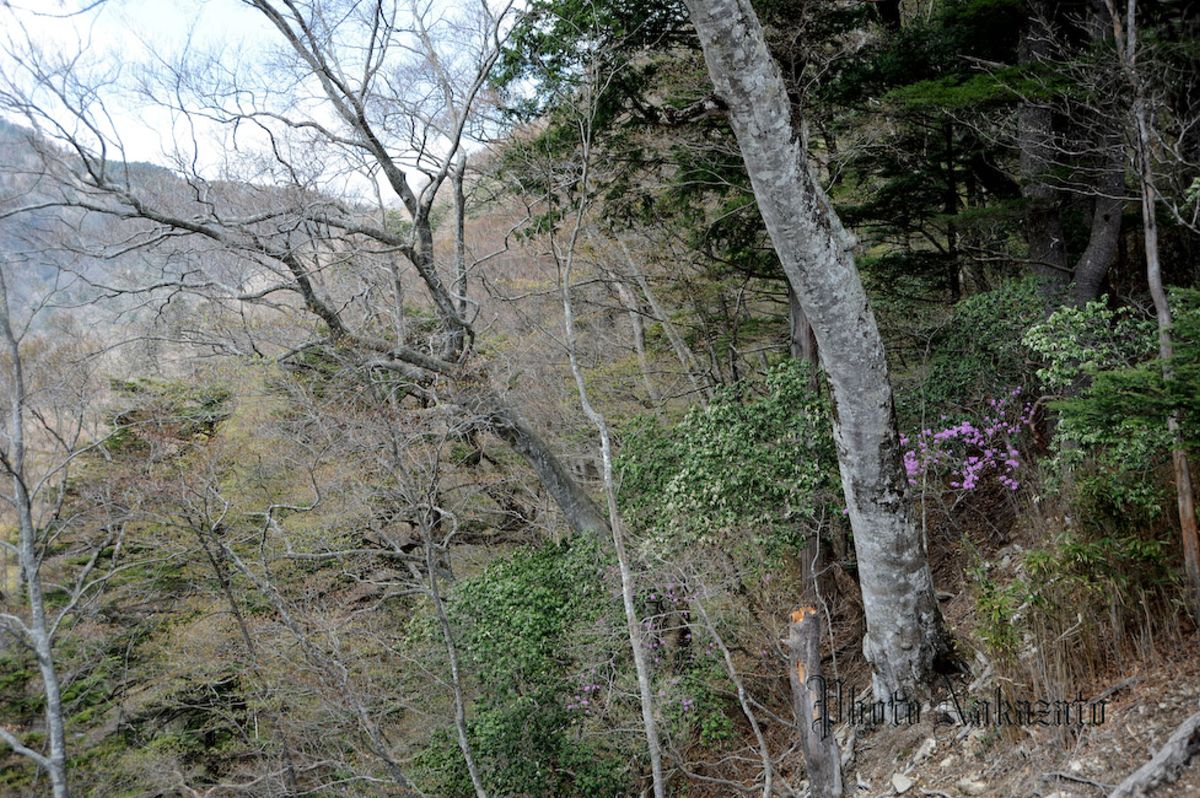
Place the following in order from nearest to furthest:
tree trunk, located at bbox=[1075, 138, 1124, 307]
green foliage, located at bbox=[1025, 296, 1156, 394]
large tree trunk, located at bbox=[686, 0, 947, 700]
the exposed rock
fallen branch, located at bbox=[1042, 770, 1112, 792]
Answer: fallen branch, located at bbox=[1042, 770, 1112, 792]
the exposed rock
green foliage, located at bbox=[1025, 296, 1156, 394]
large tree trunk, located at bbox=[686, 0, 947, 700]
tree trunk, located at bbox=[1075, 138, 1124, 307]

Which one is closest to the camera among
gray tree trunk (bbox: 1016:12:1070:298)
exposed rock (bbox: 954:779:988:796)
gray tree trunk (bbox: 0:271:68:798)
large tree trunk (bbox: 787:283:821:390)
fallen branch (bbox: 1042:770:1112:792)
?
fallen branch (bbox: 1042:770:1112:792)

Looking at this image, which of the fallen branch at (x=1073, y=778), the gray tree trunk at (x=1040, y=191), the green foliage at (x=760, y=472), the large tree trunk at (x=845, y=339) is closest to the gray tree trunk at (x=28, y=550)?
the green foliage at (x=760, y=472)

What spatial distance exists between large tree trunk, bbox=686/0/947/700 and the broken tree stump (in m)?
0.55

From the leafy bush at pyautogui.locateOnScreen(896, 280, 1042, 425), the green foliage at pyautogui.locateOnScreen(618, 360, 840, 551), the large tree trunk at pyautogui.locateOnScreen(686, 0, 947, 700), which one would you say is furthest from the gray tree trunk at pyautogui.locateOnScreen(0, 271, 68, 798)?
the leafy bush at pyautogui.locateOnScreen(896, 280, 1042, 425)

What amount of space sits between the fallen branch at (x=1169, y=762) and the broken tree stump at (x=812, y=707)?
4.55 ft

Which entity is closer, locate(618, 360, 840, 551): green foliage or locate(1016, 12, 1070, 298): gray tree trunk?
locate(618, 360, 840, 551): green foliage

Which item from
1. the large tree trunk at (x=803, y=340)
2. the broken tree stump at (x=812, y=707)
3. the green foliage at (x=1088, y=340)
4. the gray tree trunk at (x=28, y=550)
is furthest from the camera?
the gray tree trunk at (x=28, y=550)

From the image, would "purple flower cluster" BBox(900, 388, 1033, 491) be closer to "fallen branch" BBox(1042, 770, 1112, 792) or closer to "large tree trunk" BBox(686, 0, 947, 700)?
"large tree trunk" BBox(686, 0, 947, 700)

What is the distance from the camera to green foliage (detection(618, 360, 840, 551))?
536 centimetres

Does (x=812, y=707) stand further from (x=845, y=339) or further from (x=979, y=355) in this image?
(x=979, y=355)

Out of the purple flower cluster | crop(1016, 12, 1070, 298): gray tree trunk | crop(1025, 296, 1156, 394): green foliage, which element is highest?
crop(1016, 12, 1070, 298): gray tree trunk

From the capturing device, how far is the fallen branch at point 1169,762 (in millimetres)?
2381

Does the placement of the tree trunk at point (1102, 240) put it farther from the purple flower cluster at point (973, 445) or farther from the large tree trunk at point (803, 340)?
the large tree trunk at point (803, 340)

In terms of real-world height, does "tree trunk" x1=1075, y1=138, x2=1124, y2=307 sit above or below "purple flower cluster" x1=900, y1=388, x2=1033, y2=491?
above
